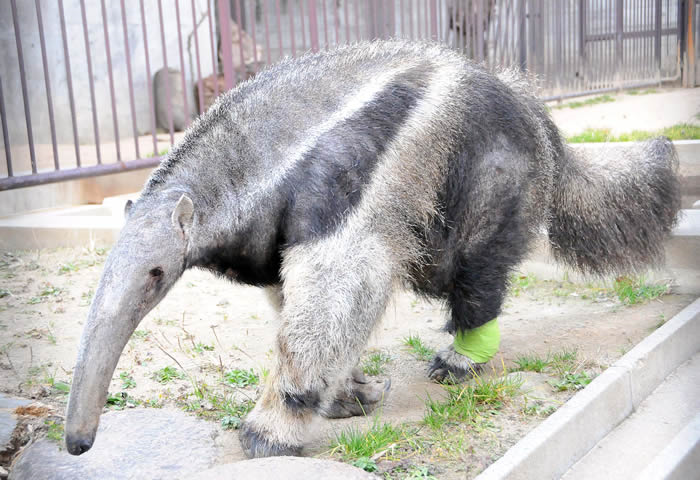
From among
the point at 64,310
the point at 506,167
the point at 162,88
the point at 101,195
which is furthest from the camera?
the point at 162,88

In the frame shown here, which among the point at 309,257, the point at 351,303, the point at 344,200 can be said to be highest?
the point at 344,200

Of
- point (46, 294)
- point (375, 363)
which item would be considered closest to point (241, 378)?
point (375, 363)

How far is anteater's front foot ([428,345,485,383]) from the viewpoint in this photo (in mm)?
3545

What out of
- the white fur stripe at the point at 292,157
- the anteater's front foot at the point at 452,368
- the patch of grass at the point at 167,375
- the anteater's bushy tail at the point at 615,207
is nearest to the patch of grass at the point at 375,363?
the anteater's front foot at the point at 452,368

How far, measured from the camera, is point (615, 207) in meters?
3.75

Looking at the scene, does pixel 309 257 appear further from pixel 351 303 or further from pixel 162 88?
pixel 162 88

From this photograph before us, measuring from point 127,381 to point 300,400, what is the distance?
50.1 inches

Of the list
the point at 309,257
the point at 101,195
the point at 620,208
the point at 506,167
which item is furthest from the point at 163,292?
the point at 101,195

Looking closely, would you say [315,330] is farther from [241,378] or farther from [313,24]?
[313,24]

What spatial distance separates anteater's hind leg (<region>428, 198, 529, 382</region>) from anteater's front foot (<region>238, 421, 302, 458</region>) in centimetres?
103

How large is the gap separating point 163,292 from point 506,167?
1582mm

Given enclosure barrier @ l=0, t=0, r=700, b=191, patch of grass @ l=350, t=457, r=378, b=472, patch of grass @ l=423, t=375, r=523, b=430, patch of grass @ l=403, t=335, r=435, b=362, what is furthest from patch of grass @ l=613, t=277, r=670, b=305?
patch of grass @ l=350, t=457, r=378, b=472

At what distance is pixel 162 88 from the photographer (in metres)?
12.2

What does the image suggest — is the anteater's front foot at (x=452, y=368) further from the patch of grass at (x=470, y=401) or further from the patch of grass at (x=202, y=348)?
the patch of grass at (x=202, y=348)
